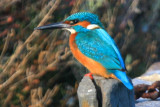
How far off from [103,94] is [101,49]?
0.50 m

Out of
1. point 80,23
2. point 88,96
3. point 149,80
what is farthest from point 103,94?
point 149,80

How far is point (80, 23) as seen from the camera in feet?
10.2

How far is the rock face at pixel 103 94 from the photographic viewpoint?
234 centimetres

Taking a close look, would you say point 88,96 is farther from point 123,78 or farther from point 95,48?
point 95,48

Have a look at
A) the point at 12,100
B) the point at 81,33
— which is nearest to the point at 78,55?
the point at 81,33

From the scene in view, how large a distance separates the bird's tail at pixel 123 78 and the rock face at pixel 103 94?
0.13 feet

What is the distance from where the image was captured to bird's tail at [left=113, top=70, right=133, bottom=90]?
244 cm

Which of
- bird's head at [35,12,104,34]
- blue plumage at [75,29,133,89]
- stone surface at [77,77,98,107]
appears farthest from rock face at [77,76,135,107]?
bird's head at [35,12,104,34]

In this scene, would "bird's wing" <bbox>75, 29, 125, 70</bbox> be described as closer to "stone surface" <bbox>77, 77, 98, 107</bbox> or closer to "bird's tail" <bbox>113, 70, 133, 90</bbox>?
"bird's tail" <bbox>113, 70, 133, 90</bbox>

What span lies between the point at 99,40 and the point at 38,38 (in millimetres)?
1732

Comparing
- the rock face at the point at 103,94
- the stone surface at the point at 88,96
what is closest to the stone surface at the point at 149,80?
the rock face at the point at 103,94

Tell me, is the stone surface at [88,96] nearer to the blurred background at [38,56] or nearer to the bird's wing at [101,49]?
the bird's wing at [101,49]

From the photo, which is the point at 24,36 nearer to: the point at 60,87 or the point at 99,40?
the point at 60,87

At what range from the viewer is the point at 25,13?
14.5 feet
